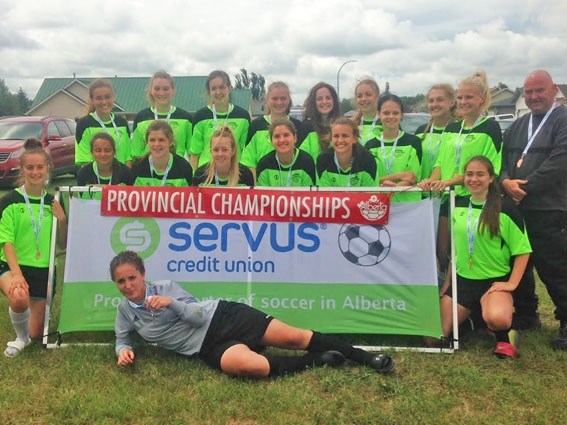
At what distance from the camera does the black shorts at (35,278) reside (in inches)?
178

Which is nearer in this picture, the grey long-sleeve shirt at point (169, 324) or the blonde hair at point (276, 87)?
the grey long-sleeve shirt at point (169, 324)

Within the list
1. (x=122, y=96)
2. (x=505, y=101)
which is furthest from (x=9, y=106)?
(x=505, y=101)

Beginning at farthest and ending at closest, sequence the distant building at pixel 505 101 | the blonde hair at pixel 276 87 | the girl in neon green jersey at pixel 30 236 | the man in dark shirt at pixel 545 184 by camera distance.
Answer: the distant building at pixel 505 101 < the blonde hair at pixel 276 87 < the man in dark shirt at pixel 545 184 < the girl in neon green jersey at pixel 30 236

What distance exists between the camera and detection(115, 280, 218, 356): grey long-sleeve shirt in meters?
3.96

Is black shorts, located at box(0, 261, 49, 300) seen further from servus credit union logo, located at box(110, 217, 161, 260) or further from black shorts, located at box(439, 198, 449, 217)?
black shorts, located at box(439, 198, 449, 217)

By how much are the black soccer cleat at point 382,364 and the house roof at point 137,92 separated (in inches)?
1849

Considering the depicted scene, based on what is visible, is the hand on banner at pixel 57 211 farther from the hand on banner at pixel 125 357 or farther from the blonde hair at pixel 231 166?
the hand on banner at pixel 125 357

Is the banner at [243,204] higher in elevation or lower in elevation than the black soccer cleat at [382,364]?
higher

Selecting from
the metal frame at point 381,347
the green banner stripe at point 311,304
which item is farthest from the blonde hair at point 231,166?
the green banner stripe at point 311,304

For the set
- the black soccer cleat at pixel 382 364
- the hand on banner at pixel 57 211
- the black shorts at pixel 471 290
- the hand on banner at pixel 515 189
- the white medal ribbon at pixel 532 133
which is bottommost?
the black soccer cleat at pixel 382 364

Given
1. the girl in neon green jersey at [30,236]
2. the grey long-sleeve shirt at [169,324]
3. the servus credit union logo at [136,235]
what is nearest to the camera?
the grey long-sleeve shirt at [169,324]

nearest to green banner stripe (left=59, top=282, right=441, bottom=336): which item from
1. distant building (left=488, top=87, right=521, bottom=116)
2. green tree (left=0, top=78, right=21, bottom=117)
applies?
distant building (left=488, top=87, right=521, bottom=116)

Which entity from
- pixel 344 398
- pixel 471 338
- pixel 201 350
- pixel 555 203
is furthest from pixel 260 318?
pixel 555 203

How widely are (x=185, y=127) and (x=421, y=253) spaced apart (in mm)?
2915
